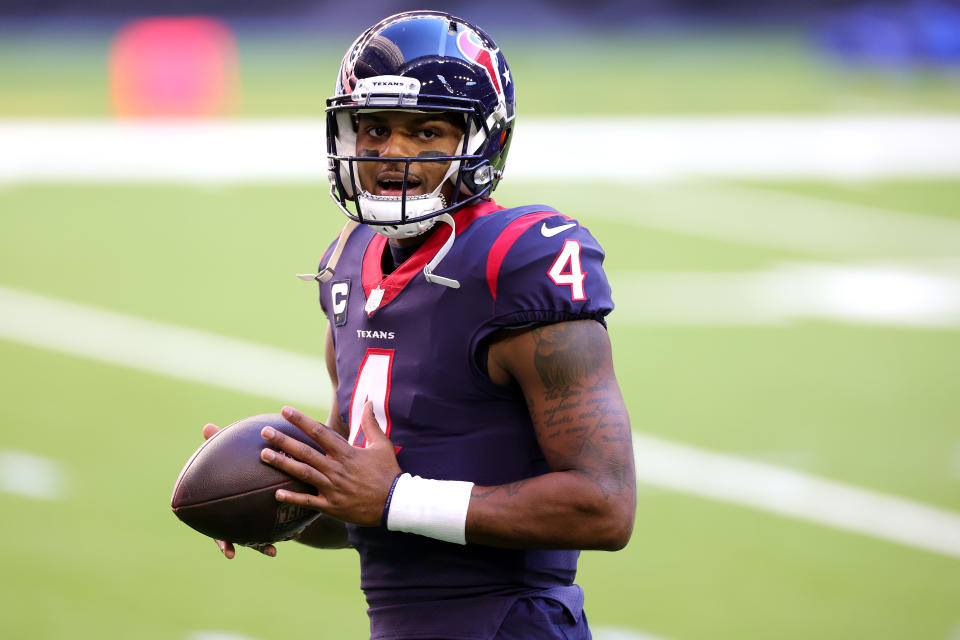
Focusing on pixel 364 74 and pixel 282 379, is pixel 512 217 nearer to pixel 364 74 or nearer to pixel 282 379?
pixel 364 74

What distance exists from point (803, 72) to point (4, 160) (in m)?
8.87

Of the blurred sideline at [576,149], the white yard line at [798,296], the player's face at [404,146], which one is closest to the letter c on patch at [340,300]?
the player's face at [404,146]

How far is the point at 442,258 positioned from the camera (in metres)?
2.45

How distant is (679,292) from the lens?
7.83 metres

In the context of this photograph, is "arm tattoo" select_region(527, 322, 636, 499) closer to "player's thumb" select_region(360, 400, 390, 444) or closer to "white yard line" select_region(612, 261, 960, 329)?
"player's thumb" select_region(360, 400, 390, 444)

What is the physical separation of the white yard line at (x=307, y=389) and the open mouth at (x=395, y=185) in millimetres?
2965

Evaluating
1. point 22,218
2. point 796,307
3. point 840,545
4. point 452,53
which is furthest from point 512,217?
point 22,218

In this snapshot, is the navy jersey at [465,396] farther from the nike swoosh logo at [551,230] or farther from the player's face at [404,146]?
the player's face at [404,146]

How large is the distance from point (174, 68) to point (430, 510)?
13.5 meters

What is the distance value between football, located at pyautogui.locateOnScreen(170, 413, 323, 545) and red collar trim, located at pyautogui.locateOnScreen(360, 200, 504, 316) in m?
0.35

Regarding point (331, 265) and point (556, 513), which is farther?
point (331, 265)

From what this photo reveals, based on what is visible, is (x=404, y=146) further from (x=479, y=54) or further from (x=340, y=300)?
(x=340, y=300)

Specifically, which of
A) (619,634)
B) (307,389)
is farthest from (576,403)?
(307,389)

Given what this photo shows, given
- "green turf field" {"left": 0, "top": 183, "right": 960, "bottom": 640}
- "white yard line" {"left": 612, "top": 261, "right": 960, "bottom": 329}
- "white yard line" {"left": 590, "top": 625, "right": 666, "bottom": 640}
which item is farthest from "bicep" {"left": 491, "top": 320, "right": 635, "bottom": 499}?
"white yard line" {"left": 612, "top": 261, "right": 960, "bottom": 329}
